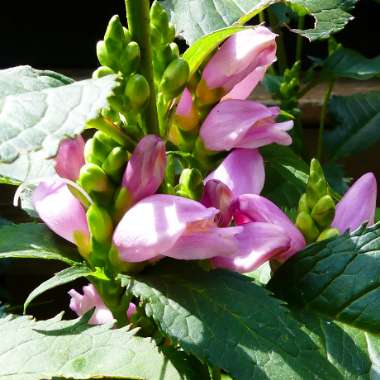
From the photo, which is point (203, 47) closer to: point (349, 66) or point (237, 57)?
point (237, 57)

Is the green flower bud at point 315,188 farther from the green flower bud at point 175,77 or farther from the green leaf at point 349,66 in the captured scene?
the green leaf at point 349,66

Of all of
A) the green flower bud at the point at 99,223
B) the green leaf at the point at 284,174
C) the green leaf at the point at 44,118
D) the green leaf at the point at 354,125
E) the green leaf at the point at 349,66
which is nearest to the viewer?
the green leaf at the point at 44,118

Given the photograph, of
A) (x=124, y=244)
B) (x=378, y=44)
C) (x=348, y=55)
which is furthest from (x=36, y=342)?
(x=378, y=44)

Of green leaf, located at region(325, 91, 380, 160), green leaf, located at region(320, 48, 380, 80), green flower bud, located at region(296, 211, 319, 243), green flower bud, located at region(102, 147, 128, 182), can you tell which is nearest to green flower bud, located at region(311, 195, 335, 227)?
green flower bud, located at region(296, 211, 319, 243)

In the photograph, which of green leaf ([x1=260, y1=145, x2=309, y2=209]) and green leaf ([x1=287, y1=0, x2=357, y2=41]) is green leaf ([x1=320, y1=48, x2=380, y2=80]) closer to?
green leaf ([x1=260, y1=145, x2=309, y2=209])

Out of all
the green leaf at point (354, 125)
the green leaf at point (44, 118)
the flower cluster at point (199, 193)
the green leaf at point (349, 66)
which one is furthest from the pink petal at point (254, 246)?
the green leaf at point (354, 125)

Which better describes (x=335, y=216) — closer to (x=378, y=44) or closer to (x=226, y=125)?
(x=226, y=125)
